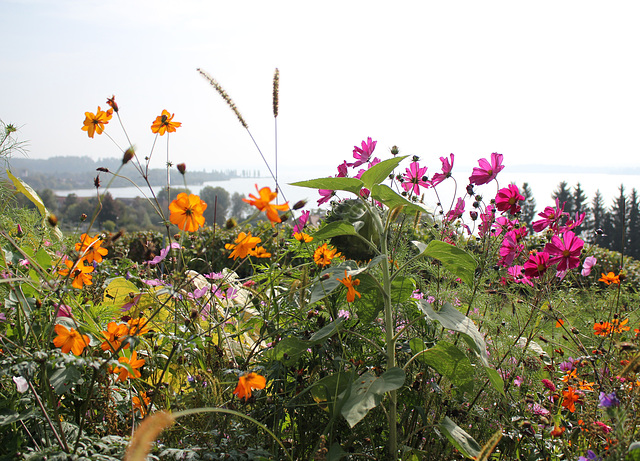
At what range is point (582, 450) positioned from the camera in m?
1.30

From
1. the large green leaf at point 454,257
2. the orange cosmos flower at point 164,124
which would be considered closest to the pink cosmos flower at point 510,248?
the large green leaf at point 454,257

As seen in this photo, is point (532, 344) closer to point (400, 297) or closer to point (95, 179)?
point (400, 297)

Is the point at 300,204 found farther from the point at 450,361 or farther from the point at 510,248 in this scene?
the point at 510,248

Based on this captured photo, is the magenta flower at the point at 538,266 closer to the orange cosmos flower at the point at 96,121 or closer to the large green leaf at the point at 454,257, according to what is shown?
the large green leaf at the point at 454,257

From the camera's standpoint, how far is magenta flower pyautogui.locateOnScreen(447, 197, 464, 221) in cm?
178

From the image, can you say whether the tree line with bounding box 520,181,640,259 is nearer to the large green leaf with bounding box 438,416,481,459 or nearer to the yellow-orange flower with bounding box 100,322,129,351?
the large green leaf with bounding box 438,416,481,459

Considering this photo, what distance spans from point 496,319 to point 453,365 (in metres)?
0.70

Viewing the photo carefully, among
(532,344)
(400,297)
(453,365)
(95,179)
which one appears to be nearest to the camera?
(453,365)

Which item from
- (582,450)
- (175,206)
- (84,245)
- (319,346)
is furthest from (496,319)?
(84,245)

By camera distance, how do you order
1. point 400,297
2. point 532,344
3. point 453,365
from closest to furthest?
1. point 453,365
2. point 400,297
3. point 532,344

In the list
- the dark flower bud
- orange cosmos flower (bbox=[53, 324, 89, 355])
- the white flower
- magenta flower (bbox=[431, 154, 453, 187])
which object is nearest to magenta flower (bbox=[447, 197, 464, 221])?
magenta flower (bbox=[431, 154, 453, 187])

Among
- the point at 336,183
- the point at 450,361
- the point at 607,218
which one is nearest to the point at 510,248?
the point at 450,361

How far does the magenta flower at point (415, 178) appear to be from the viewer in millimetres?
1771

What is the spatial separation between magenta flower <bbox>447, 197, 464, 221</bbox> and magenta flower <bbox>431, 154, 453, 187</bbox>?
12 centimetres
